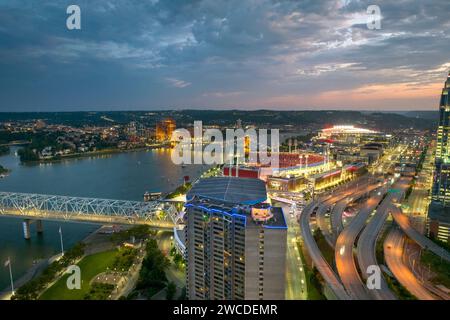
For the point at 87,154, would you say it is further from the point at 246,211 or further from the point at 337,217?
the point at 246,211

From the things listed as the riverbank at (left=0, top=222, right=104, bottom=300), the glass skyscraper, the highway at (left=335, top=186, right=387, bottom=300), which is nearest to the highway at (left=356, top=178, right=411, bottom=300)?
the highway at (left=335, top=186, right=387, bottom=300)

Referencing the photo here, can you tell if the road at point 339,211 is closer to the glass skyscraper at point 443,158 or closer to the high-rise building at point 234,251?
the glass skyscraper at point 443,158

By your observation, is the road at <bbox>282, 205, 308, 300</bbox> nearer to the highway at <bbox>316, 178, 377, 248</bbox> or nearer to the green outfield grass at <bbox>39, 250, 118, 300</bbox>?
the highway at <bbox>316, 178, 377, 248</bbox>

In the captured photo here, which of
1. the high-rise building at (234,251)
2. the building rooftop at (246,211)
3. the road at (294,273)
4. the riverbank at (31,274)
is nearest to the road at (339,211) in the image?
the road at (294,273)

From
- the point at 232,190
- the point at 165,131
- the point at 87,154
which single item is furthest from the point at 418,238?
the point at 165,131

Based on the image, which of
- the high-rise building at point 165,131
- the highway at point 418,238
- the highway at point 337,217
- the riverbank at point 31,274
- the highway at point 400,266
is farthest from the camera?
the high-rise building at point 165,131

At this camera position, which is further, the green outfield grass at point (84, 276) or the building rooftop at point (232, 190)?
the building rooftop at point (232, 190)
